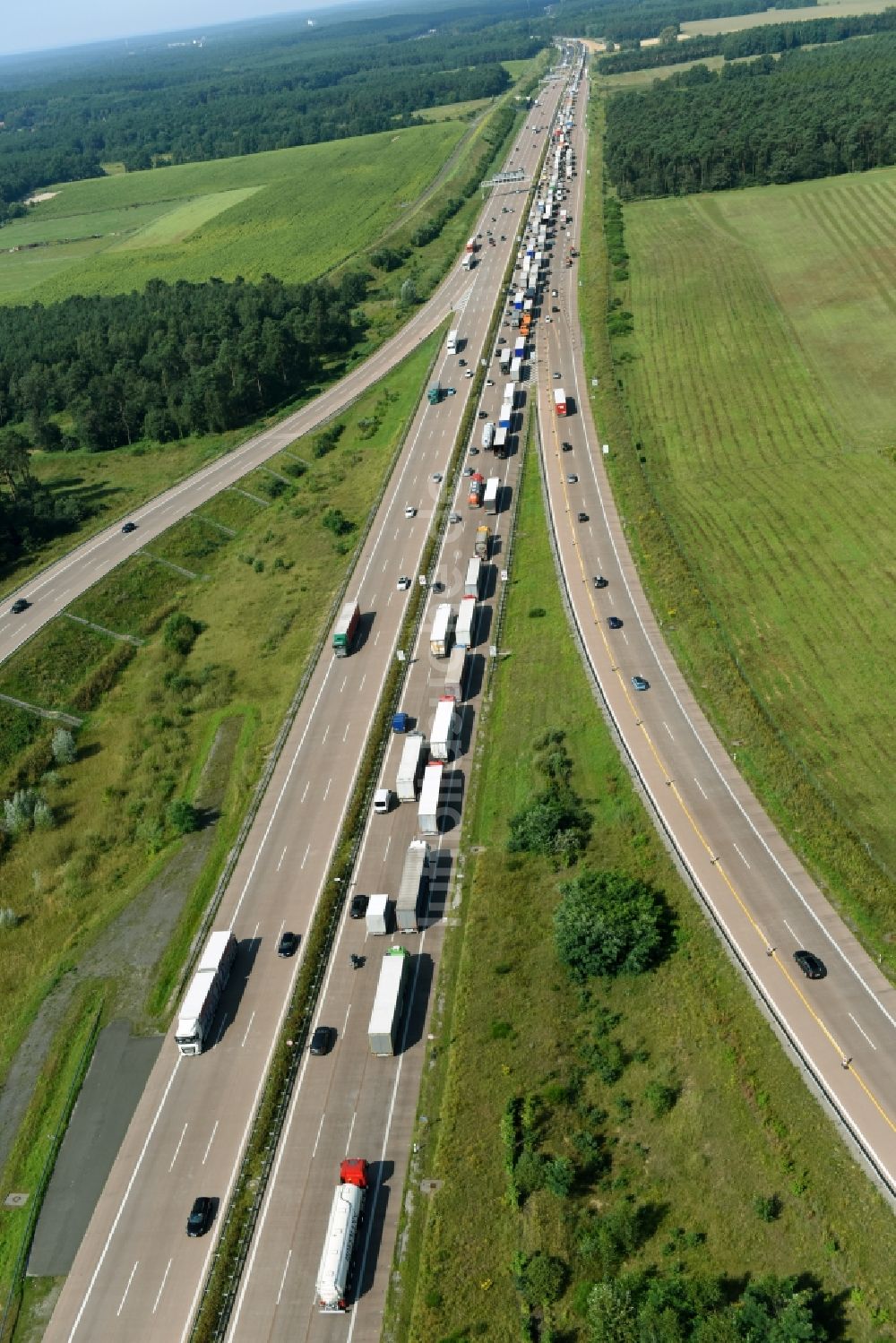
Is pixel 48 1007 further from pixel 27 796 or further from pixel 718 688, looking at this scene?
pixel 718 688

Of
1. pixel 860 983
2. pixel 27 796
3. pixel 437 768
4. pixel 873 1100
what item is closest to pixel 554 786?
pixel 437 768

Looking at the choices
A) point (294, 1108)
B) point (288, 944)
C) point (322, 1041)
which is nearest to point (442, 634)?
point (288, 944)

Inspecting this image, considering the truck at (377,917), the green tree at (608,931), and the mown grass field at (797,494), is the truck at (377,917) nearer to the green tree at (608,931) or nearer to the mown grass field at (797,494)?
the green tree at (608,931)

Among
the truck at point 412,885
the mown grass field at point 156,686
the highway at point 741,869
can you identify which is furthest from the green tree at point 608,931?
the mown grass field at point 156,686

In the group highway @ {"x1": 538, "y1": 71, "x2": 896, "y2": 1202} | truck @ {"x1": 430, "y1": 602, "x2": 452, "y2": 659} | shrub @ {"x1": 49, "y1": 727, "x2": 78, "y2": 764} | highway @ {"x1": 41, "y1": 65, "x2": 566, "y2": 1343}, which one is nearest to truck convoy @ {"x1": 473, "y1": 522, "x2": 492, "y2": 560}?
highway @ {"x1": 538, "y1": 71, "x2": 896, "y2": 1202}

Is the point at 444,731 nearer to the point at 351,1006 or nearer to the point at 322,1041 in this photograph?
the point at 351,1006

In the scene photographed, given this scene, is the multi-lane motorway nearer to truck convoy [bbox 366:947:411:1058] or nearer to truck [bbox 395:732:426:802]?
truck convoy [bbox 366:947:411:1058]
